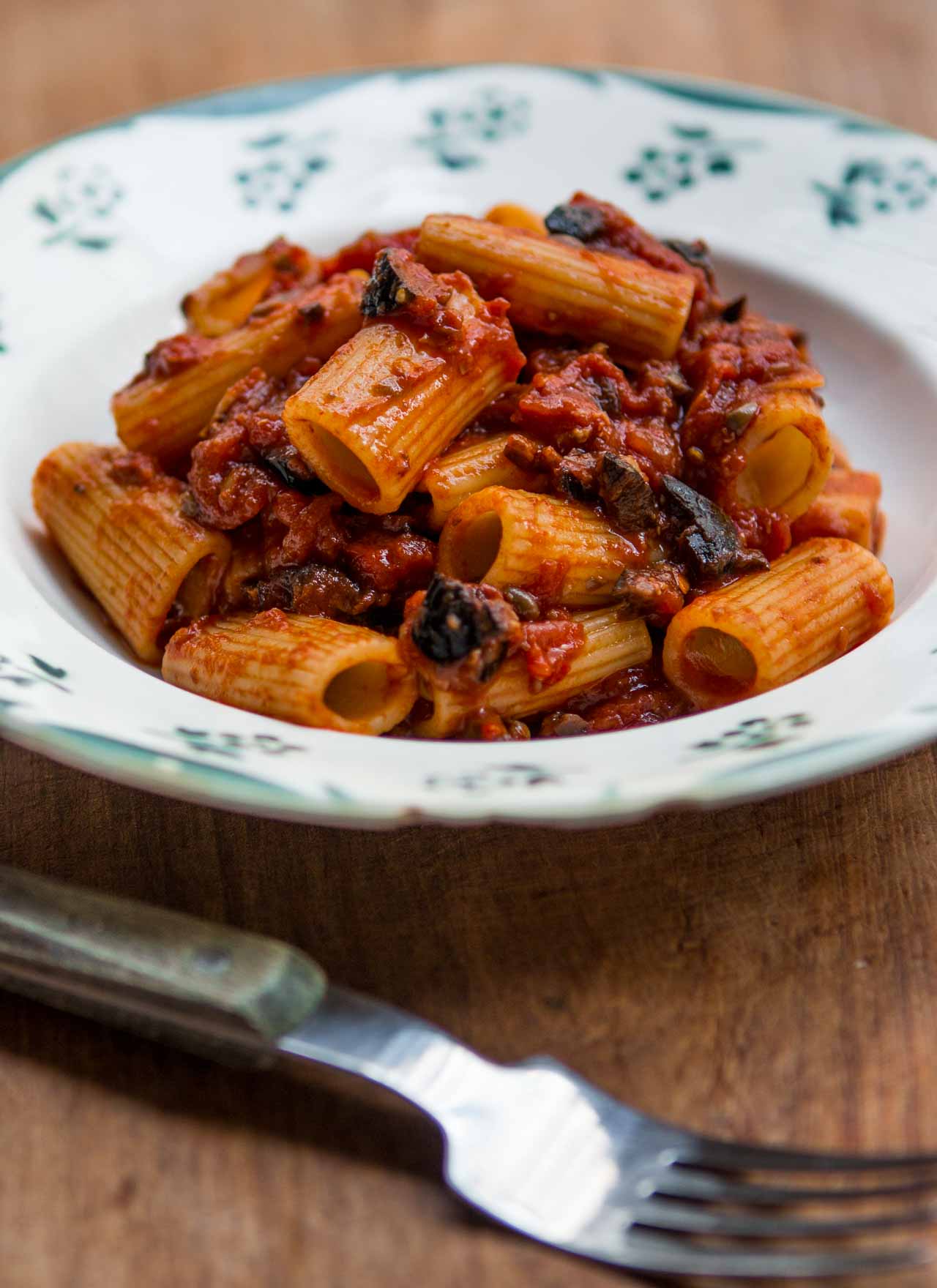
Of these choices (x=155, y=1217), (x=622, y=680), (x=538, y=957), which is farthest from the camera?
(x=622, y=680)

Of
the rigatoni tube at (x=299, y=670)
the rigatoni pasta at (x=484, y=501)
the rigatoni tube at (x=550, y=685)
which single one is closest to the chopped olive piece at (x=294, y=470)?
the rigatoni pasta at (x=484, y=501)

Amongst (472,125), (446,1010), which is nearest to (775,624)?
(446,1010)

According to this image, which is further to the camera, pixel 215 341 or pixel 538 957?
pixel 215 341

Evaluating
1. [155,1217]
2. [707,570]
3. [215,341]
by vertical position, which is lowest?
[155,1217]

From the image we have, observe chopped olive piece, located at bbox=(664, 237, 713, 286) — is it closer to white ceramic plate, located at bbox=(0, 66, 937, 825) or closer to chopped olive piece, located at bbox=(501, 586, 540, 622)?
white ceramic plate, located at bbox=(0, 66, 937, 825)

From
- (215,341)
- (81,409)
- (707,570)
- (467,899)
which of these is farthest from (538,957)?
(81,409)

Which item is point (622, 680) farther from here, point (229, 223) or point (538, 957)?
point (229, 223)
